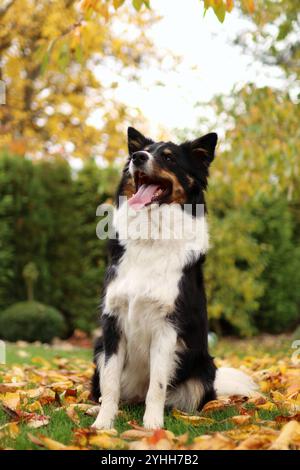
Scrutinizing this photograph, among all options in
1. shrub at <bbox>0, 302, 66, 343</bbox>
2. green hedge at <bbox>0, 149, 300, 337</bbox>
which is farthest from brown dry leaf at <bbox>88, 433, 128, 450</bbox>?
green hedge at <bbox>0, 149, 300, 337</bbox>

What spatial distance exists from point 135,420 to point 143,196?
1359mm

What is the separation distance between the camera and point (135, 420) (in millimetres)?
3428

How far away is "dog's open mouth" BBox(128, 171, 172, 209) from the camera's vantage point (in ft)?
11.5

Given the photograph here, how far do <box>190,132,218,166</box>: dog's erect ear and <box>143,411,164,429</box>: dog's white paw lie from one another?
1.64m

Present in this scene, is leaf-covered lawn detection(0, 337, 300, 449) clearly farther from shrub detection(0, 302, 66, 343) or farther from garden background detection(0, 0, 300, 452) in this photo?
shrub detection(0, 302, 66, 343)

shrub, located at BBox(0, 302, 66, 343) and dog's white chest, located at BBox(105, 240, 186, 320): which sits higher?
dog's white chest, located at BBox(105, 240, 186, 320)

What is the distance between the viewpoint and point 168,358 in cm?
338

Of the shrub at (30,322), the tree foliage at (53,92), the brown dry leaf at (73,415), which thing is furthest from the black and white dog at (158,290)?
the tree foliage at (53,92)

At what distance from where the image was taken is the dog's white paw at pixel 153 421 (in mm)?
3189

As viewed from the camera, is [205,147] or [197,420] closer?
[197,420]

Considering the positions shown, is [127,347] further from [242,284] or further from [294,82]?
[242,284]

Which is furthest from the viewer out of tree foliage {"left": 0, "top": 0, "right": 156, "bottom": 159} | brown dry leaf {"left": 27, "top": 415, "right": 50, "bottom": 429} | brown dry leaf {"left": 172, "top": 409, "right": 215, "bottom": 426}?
tree foliage {"left": 0, "top": 0, "right": 156, "bottom": 159}

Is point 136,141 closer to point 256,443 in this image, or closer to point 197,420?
point 197,420

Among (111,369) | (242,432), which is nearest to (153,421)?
(111,369)
